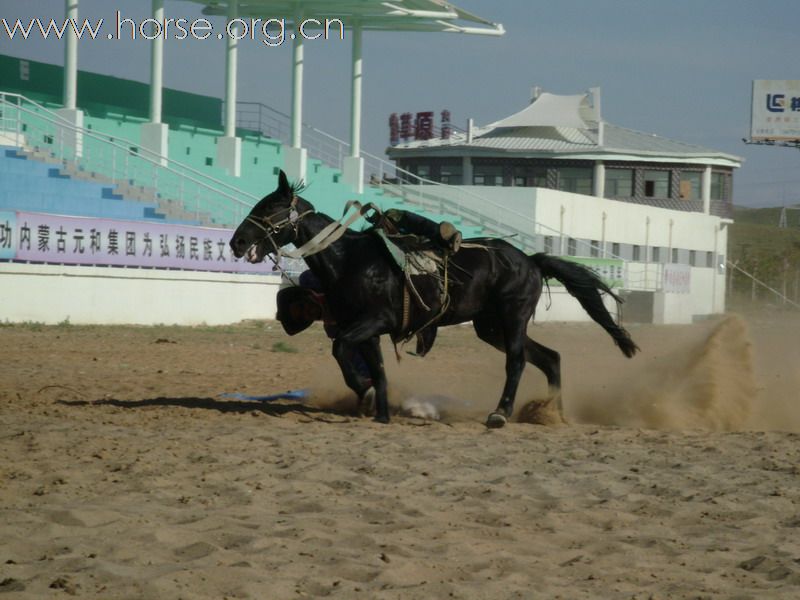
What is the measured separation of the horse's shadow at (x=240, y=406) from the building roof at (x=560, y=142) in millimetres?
Result: 45054

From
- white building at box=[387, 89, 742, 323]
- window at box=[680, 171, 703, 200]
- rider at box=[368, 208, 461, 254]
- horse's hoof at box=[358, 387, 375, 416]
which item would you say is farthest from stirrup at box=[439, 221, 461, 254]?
window at box=[680, 171, 703, 200]

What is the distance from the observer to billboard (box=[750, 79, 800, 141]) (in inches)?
2940

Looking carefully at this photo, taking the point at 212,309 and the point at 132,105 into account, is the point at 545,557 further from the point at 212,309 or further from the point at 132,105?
the point at 132,105

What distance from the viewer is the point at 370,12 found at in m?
37.4

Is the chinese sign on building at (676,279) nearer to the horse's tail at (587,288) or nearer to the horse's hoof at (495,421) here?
the horse's tail at (587,288)

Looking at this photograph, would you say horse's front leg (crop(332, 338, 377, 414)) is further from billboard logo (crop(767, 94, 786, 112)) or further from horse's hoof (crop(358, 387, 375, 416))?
billboard logo (crop(767, 94, 786, 112))

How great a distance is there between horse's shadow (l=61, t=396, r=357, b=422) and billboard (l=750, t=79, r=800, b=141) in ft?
221

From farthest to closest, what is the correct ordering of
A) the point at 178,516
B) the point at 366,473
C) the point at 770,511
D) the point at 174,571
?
the point at 366,473 → the point at 770,511 → the point at 178,516 → the point at 174,571

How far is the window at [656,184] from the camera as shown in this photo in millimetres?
59156

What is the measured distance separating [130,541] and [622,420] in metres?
6.34

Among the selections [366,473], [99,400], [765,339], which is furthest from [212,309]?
[366,473]

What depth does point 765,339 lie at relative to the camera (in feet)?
57.8

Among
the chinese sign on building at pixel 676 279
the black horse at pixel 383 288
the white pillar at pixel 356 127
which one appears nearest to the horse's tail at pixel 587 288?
the black horse at pixel 383 288

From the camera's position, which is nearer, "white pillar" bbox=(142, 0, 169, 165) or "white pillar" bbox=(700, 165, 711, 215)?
"white pillar" bbox=(142, 0, 169, 165)
